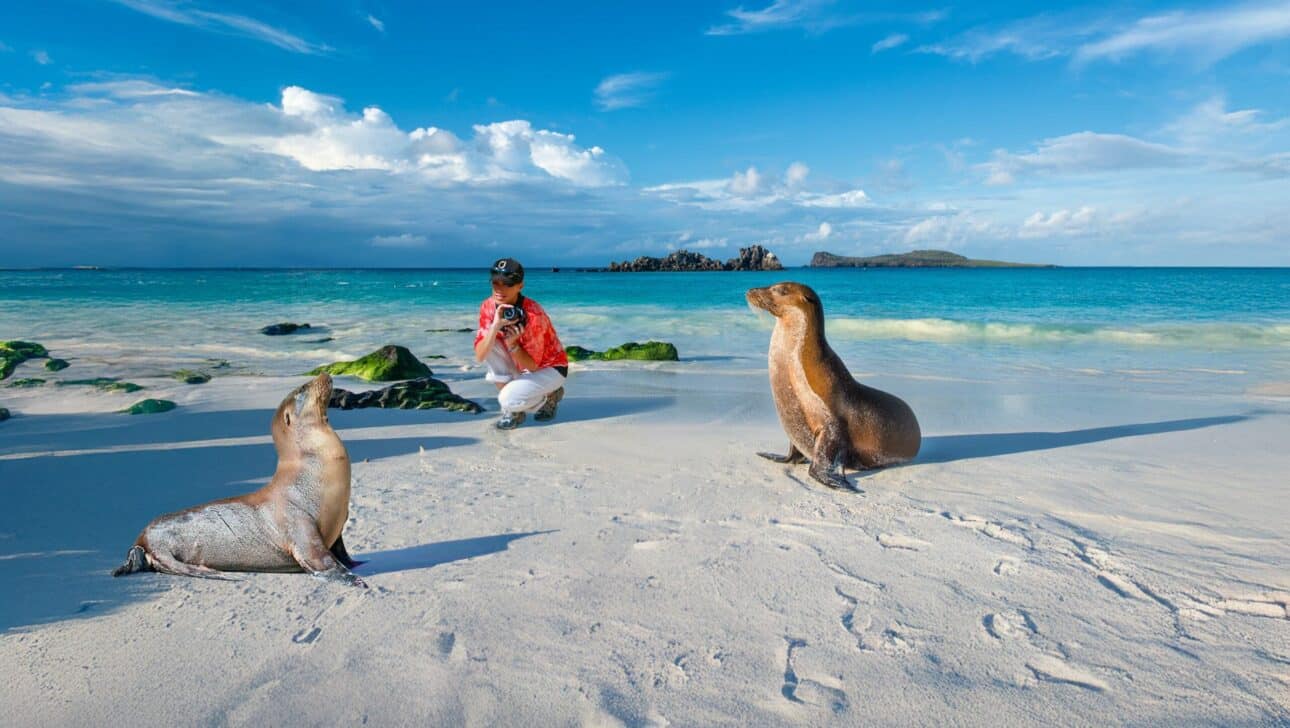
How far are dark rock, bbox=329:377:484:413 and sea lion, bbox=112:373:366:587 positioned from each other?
14.0ft

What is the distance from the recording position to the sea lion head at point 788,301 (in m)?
5.84

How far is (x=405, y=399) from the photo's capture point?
26.6ft

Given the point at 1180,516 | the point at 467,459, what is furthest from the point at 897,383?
the point at 467,459

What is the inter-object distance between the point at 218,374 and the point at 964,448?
1052 cm

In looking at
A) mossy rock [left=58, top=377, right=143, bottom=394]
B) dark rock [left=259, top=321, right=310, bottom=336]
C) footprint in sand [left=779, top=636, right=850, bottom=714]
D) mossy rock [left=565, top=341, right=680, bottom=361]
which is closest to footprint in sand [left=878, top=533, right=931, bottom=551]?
footprint in sand [left=779, top=636, right=850, bottom=714]

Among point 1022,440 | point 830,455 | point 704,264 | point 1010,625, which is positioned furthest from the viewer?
point 704,264

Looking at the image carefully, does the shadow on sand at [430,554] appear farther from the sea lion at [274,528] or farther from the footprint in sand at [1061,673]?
the footprint in sand at [1061,673]

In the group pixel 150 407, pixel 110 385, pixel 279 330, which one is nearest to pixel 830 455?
pixel 150 407

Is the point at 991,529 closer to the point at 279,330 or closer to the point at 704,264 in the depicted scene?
the point at 279,330

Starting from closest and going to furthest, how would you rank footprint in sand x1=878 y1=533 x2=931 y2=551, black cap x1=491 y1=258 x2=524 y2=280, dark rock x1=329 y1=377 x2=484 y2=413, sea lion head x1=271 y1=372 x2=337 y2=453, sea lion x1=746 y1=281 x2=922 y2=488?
1. sea lion head x1=271 y1=372 x2=337 y2=453
2. footprint in sand x1=878 y1=533 x2=931 y2=551
3. sea lion x1=746 y1=281 x2=922 y2=488
4. black cap x1=491 y1=258 x2=524 y2=280
5. dark rock x1=329 y1=377 x2=484 y2=413

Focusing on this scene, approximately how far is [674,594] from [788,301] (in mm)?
2993

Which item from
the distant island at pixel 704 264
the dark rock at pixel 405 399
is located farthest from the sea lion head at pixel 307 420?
the distant island at pixel 704 264

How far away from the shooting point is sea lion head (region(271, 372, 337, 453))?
12.1ft

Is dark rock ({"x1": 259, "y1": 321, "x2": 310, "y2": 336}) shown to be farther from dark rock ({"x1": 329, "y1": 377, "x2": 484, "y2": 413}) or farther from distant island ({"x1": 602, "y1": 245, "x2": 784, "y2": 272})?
distant island ({"x1": 602, "y1": 245, "x2": 784, "y2": 272})
